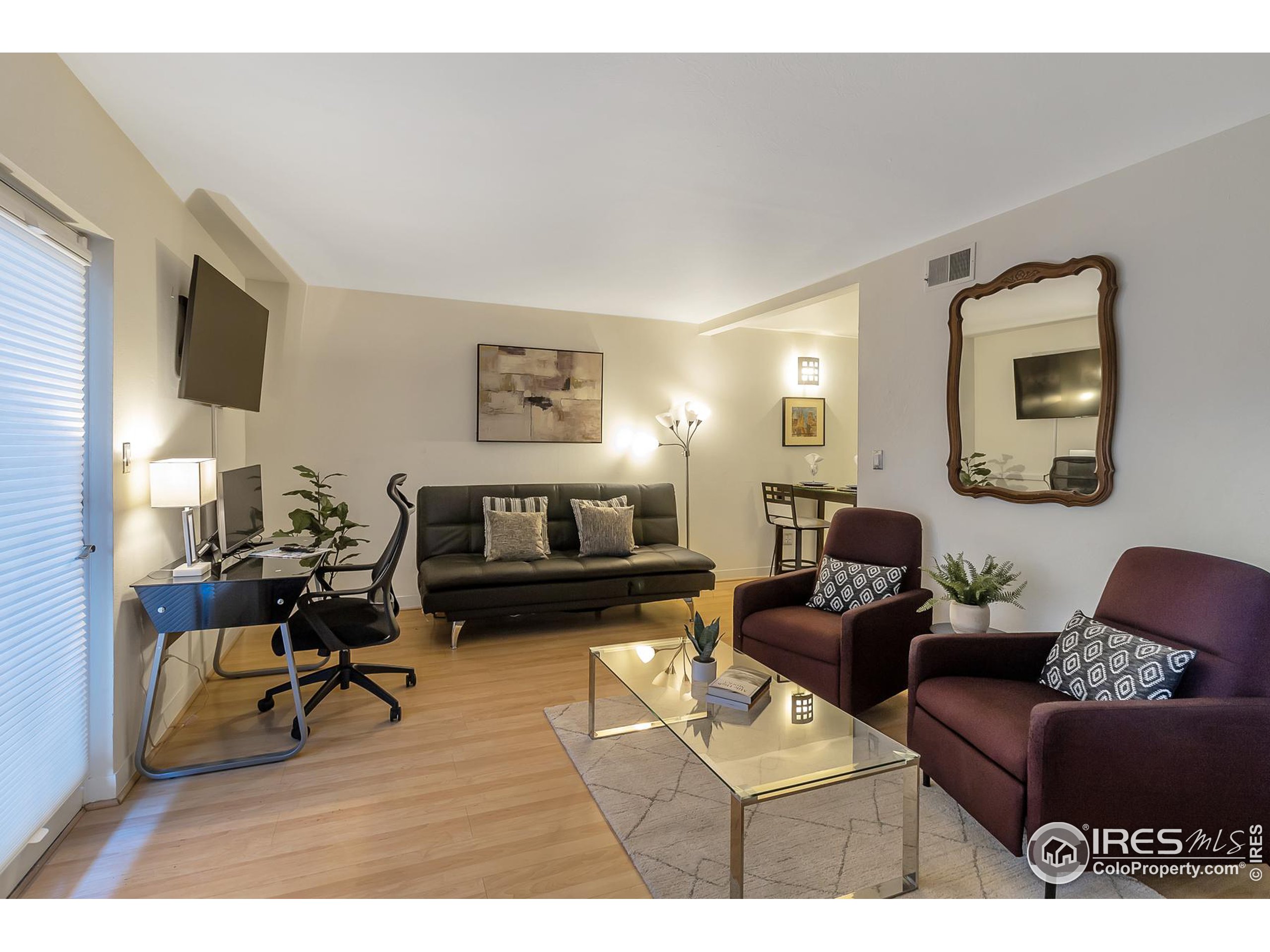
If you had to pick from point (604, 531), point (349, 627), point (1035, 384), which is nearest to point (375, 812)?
point (349, 627)

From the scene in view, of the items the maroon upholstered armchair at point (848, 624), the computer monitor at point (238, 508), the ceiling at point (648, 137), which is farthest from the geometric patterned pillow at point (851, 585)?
the computer monitor at point (238, 508)

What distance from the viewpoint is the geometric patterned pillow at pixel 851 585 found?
125 inches

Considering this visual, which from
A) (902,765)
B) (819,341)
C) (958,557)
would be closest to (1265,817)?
(902,765)

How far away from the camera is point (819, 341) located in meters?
6.41

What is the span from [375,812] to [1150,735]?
2.41 meters

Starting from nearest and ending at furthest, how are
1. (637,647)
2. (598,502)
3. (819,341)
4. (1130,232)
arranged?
(1130,232)
(637,647)
(598,502)
(819,341)

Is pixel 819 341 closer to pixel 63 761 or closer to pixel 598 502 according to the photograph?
pixel 598 502

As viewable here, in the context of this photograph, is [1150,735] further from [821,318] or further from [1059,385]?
[821,318]

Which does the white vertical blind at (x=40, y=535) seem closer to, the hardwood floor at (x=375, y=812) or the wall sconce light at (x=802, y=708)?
the hardwood floor at (x=375, y=812)

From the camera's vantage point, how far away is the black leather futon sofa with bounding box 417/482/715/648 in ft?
13.4

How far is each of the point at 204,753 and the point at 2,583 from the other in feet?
4.08

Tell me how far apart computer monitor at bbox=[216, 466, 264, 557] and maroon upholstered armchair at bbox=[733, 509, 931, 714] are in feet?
8.56

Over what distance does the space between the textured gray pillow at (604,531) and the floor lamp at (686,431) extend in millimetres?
1179

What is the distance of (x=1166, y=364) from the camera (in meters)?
2.48
